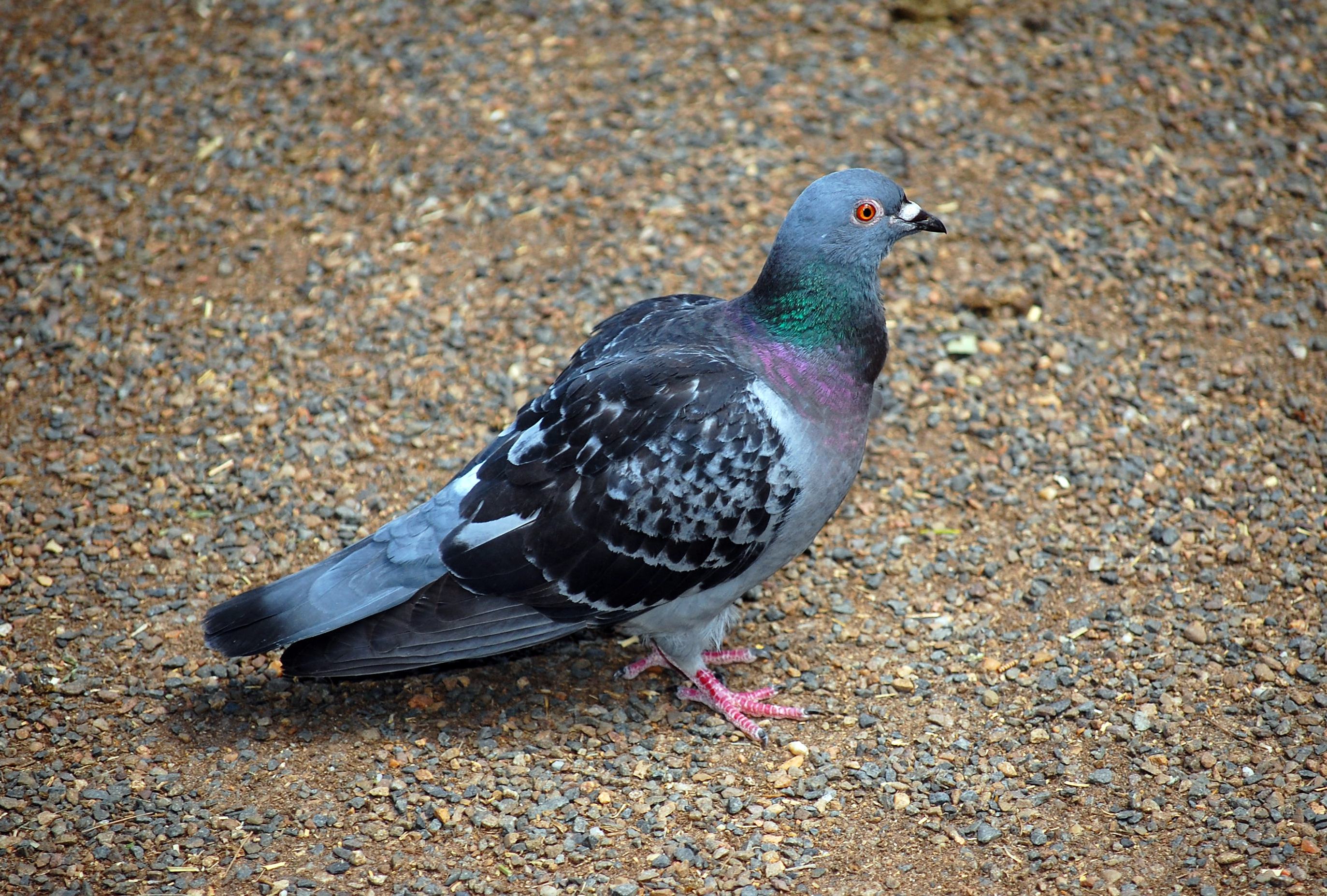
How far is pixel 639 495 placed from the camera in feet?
15.6

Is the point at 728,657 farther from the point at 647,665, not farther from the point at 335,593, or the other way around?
the point at 335,593

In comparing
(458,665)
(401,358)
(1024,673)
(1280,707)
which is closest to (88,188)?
(401,358)

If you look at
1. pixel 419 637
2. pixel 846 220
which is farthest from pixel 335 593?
pixel 846 220

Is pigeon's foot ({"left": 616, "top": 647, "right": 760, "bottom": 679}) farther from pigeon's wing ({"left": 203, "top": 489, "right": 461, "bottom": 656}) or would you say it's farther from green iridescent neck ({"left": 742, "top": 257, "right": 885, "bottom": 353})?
green iridescent neck ({"left": 742, "top": 257, "right": 885, "bottom": 353})

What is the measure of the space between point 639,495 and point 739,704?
123 centimetres

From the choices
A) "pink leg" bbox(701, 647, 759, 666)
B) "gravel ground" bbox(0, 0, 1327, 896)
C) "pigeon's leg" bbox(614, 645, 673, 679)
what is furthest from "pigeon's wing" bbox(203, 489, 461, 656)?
"pink leg" bbox(701, 647, 759, 666)

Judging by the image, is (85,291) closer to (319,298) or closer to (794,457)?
(319,298)

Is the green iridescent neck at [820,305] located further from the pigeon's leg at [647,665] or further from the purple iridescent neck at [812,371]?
the pigeon's leg at [647,665]

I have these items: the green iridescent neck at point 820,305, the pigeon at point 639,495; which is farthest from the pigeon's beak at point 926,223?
the green iridescent neck at point 820,305

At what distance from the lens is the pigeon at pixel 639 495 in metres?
4.74

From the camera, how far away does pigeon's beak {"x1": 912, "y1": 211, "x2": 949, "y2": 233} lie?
5.07 metres

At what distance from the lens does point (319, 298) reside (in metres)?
7.08

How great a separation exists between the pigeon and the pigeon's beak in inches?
2.1

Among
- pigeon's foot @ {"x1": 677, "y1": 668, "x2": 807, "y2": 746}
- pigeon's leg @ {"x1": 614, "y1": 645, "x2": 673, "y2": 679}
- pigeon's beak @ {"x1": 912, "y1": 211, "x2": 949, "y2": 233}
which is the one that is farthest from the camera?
pigeon's leg @ {"x1": 614, "y1": 645, "x2": 673, "y2": 679}
